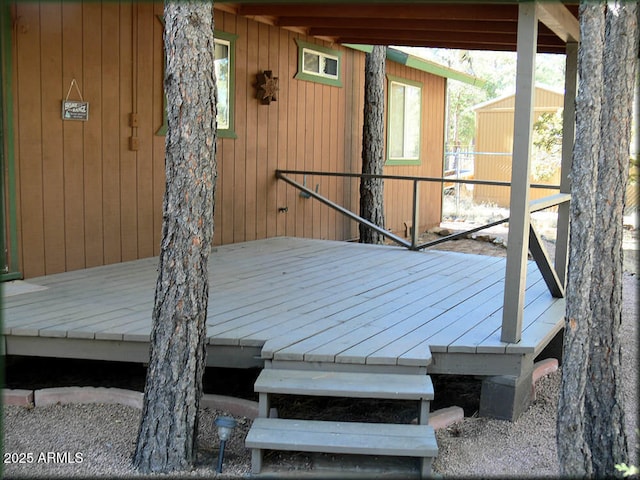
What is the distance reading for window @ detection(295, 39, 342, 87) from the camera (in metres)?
7.73

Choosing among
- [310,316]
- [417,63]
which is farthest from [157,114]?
[417,63]

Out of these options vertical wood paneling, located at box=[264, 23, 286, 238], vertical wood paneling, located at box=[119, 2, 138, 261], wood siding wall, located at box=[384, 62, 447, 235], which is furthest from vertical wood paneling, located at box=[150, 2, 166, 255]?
wood siding wall, located at box=[384, 62, 447, 235]

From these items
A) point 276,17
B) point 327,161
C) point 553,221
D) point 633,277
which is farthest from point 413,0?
point 553,221

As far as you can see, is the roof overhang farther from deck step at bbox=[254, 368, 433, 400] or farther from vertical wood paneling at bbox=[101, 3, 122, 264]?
deck step at bbox=[254, 368, 433, 400]

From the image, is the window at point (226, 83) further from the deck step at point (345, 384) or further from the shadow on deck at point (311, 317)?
the deck step at point (345, 384)

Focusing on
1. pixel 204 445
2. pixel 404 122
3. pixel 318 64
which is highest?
pixel 318 64

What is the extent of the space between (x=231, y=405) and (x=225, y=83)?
3.75 metres

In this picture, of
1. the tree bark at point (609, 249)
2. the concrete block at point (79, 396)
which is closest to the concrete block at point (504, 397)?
the tree bark at point (609, 249)

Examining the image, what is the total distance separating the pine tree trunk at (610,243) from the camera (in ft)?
10.1

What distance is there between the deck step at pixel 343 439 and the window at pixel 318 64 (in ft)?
17.1

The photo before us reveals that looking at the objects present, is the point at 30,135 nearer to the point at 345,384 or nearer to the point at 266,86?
the point at 266,86

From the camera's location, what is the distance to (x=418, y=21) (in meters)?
5.88

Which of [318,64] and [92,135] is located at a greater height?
[318,64]

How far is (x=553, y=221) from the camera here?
13.8m
